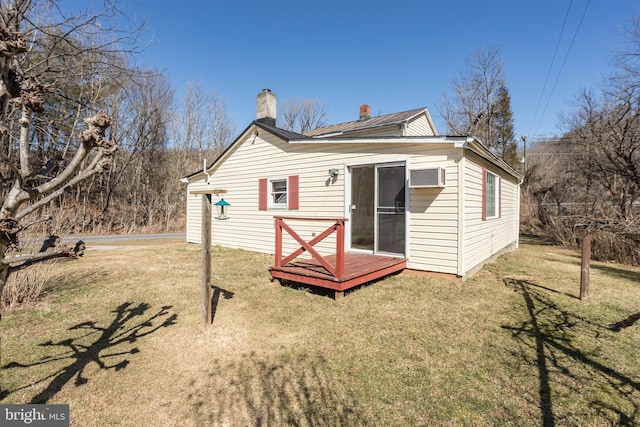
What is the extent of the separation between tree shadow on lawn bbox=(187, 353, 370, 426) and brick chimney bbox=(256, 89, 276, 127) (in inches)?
335

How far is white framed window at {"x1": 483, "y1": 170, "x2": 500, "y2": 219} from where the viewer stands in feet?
23.1

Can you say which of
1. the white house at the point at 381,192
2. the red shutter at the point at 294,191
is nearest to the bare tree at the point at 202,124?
the white house at the point at 381,192

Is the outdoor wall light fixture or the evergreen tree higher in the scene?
the evergreen tree

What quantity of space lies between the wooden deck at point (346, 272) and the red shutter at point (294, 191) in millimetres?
2118

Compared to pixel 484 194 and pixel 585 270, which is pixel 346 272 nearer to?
pixel 585 270

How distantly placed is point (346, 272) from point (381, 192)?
88.0 inches

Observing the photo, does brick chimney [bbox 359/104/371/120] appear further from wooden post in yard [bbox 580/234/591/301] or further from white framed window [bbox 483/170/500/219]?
wooden post in yard [bbox 580/234/591/301]

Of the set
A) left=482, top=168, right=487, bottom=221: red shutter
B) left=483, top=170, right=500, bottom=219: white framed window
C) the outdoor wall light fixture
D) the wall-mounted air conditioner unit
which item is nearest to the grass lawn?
the wall-mounted air conditioner unit

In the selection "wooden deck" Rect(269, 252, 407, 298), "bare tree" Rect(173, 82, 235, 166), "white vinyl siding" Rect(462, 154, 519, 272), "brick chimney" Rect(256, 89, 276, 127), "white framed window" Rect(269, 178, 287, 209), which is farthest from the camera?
"bare tree" Rect(173, 82, 235, 166)

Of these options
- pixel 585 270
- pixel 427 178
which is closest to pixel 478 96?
pixel 427 178

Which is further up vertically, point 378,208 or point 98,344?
point 378,208

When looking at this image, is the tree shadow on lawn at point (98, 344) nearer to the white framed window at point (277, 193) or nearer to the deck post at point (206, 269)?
the deck post at point (206, 269)

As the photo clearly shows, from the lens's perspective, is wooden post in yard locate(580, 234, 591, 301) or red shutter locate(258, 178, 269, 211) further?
red shutter locate(258, 178, 269, 211)

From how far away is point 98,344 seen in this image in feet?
10.8
